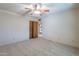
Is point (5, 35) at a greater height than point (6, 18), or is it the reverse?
point (6, 18)

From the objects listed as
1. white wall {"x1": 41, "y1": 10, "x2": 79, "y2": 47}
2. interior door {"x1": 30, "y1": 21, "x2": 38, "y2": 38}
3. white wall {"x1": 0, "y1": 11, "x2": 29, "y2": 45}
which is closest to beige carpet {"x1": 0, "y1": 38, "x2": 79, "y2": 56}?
white wall {"x1": 41, "y1": 10, "x2": 79, "y2": 47}

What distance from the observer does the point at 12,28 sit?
4777 mm

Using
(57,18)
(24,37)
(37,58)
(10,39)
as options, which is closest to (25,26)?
(24,37)

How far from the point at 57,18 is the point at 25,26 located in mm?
2070

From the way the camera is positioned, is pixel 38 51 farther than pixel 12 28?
No

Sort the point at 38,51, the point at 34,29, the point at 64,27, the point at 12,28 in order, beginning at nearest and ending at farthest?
the point at 38,51, the point at 64,27, the point at 12,28, the point at 34,29

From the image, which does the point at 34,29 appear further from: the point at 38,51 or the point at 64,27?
the point at 38,51

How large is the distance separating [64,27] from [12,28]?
8.91 ft

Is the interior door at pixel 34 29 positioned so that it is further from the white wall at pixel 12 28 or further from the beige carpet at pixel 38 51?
the beige carpet at pixel 38 51

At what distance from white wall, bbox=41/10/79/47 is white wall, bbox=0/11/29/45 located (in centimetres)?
155

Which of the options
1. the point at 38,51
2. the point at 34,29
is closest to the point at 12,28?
the point at 38,51

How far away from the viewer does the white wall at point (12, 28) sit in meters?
4.30

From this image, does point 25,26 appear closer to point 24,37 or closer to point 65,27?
point 24,37

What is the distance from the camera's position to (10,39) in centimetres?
470
